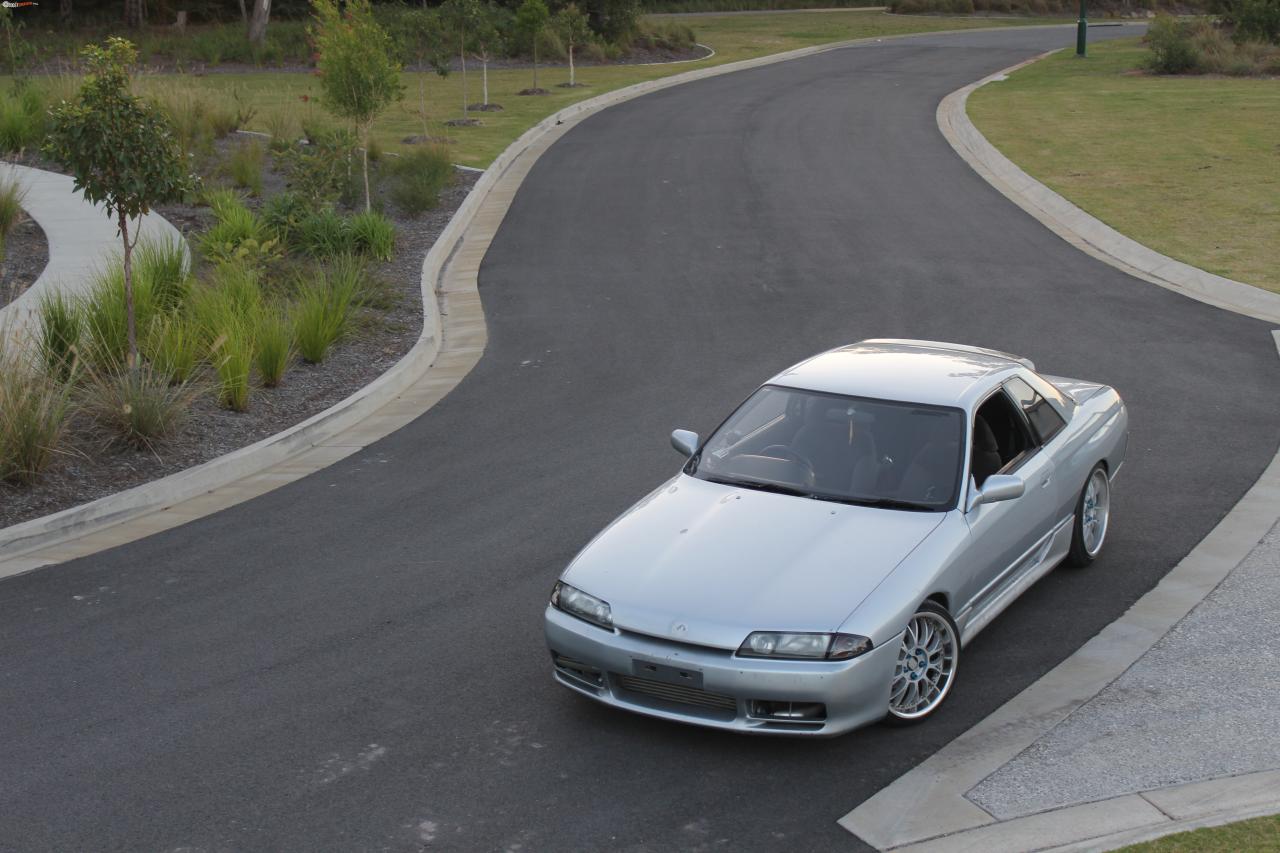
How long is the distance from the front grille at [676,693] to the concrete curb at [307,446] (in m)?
4.54

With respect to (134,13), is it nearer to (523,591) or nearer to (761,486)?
(523,591)

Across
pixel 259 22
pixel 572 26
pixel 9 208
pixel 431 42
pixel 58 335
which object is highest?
pixel 259 22

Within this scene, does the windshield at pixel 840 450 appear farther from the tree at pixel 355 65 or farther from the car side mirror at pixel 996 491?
the tree at pixel 355 65

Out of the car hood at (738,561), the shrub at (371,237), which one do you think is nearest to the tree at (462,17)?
the shrub at (371,237)

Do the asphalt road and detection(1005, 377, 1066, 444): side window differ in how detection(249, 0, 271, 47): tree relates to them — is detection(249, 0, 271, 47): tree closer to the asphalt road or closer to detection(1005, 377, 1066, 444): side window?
the asphalt road

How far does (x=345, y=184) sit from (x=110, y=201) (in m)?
8.11

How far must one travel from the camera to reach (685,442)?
7789 millimetres

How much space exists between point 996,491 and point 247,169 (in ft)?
55.0

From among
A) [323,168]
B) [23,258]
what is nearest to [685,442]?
[323,168]

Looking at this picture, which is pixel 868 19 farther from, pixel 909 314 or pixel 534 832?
pixel 534 832

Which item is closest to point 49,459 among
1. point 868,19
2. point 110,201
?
point 110,201

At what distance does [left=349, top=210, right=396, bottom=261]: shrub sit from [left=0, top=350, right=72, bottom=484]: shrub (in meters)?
7.30

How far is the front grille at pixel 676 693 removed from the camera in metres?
5.94

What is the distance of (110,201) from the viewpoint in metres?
11.3
